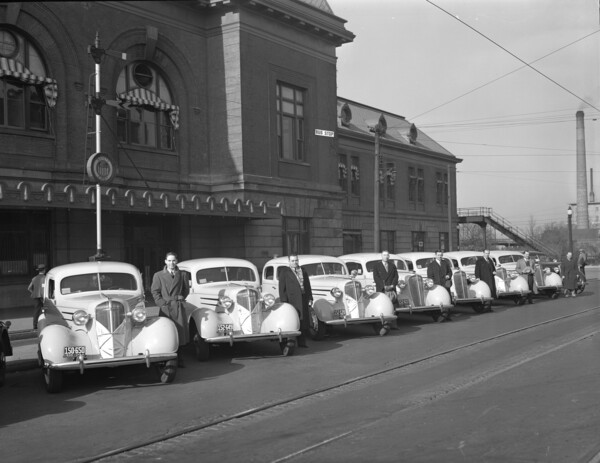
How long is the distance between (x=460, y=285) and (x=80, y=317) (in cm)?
1259

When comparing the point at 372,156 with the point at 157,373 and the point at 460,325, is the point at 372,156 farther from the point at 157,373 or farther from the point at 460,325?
the point at 157,373

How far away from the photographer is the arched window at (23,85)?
21.4 m

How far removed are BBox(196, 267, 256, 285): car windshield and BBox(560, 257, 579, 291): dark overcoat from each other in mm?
15201

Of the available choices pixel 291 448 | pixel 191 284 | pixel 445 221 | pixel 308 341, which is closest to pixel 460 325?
pixel 308 341

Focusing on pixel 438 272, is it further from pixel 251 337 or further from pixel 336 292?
pixel 251 337

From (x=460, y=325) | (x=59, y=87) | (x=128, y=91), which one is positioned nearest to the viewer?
(x=460, y=325)

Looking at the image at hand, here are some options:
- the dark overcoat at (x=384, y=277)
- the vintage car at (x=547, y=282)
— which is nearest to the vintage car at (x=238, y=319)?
the dark overcoat at (x=384, y=277)

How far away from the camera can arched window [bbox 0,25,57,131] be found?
2142cm

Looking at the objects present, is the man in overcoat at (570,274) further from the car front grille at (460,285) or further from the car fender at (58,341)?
the car fender at (58,341)

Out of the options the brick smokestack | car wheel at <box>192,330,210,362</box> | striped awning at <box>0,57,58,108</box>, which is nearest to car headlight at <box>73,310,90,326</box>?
car wheel at <box>192,330,210,362</box>

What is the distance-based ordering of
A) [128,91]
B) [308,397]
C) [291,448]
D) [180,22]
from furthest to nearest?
1. [180,22]
2. [128,91]
3. [308,397]
4. [291,448]

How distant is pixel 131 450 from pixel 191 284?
7610mm

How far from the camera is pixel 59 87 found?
2266 cm

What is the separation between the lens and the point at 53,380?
928 centimetres
